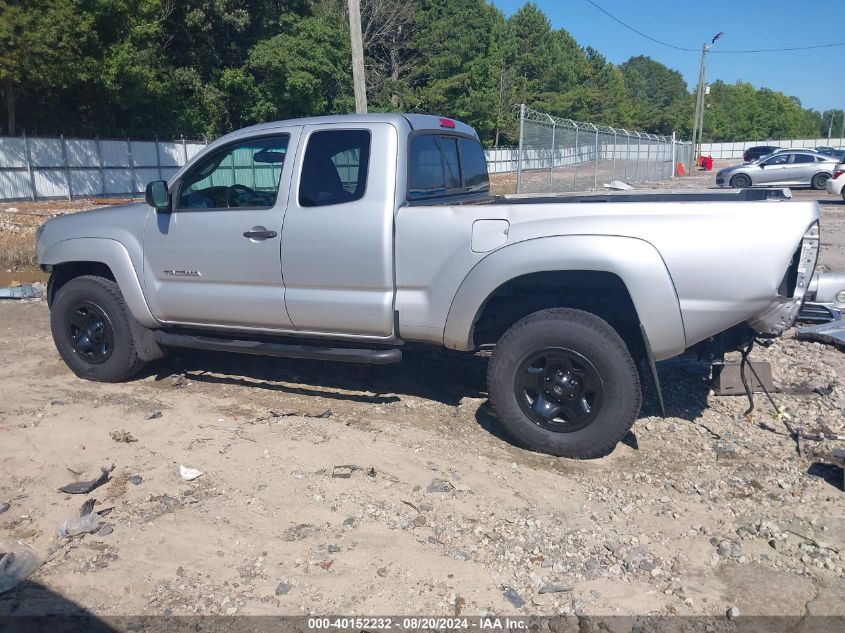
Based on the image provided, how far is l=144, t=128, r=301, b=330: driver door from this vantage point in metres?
5.25

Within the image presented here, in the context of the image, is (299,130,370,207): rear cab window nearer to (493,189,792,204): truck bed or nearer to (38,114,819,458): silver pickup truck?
(38,114,819,458): silver pickup truck

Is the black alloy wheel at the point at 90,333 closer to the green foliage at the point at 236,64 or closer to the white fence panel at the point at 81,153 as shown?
the green foliage at the point at 236,64

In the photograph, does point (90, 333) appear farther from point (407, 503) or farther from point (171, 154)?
point (171, 154)

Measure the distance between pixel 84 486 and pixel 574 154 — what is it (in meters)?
19.0

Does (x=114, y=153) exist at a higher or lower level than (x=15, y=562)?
higher

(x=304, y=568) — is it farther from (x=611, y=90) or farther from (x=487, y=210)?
(x=611, y=90)

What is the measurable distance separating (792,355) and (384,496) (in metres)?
4.16

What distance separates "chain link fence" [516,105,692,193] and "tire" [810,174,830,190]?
22.2ft

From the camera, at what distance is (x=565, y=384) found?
4.50m

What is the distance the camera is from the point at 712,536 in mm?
3691

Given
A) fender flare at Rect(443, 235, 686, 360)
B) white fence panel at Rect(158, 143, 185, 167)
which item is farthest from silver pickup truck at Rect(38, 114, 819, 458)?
white fence panel at Rect(158, 143, 185, 167)

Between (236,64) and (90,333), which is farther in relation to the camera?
(236,64)

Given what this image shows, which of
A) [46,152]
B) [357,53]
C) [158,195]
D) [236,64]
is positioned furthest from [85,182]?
[158,195]

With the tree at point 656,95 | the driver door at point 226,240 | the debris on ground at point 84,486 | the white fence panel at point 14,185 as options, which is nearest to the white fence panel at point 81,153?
the white fence panel at point 14,185
